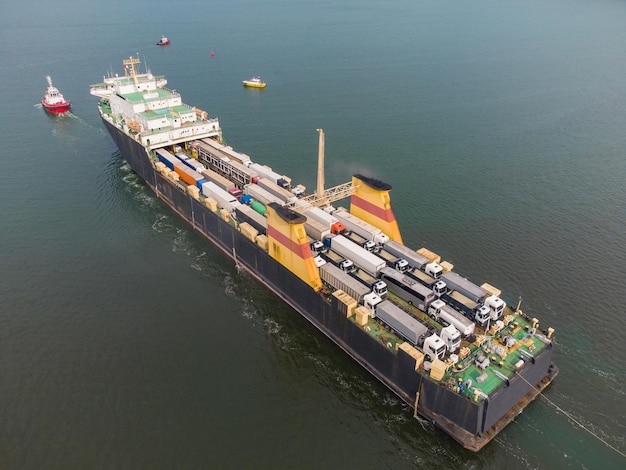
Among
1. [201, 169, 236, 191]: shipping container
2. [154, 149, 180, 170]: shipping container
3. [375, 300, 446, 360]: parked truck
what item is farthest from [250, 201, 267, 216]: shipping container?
[375, 300, 446, 360]: parked truck

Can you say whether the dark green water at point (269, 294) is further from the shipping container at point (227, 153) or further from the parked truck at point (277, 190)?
the parked truck at point (277, 190)

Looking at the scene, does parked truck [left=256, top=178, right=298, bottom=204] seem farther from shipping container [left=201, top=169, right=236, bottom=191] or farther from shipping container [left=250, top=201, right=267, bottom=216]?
shipping container [left=201, top=169, right=236, bottom=191]

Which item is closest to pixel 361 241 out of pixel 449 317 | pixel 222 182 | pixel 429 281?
pixel 429 281

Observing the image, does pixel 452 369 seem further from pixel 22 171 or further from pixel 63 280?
pixel 22 171

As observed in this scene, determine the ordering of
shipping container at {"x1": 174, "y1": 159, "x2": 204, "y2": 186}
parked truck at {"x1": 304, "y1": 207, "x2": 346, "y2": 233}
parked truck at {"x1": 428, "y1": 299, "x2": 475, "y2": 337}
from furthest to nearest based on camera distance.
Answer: shipping container at {"x1": 174, "y1": 159, "x2": 204, "y2": 186} → parked truck at {"x1": 304, "y1": 207, "x2": 346, "y2": 233} → parked truck at {"x1": 428, "y1": 299, "x2": 475, "y2": 337}

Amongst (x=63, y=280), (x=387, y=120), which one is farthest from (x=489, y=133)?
(x=63, y=280)

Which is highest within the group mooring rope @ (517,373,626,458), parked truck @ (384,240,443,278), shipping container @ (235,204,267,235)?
shipping container @ (235,204,267,235)

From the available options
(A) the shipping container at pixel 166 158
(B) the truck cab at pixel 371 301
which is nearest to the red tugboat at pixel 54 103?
(A) the shipping container at pixel 166 158

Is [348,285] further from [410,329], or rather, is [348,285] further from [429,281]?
[429,281]
